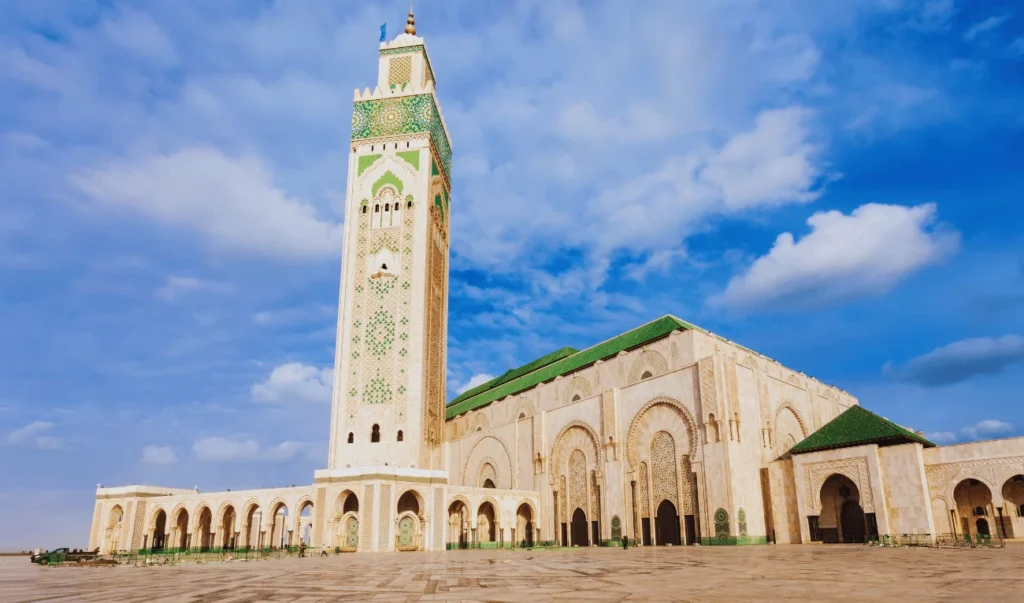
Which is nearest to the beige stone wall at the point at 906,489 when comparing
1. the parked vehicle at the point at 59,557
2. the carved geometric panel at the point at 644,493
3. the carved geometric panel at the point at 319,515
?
the carved geometric panel at the point at 644,493

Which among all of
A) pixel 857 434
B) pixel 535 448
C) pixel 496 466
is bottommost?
pixel 496 466

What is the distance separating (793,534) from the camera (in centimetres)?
2133

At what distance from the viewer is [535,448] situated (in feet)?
98.3

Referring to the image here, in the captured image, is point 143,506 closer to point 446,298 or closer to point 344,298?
point 344,298

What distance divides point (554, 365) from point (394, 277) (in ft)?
28.5

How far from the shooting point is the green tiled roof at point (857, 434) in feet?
65.5

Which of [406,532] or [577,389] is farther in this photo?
[577,389]

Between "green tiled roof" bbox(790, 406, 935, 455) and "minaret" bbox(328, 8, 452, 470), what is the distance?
1532 cm

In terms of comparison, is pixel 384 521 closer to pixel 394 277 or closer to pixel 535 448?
pixel 535 448

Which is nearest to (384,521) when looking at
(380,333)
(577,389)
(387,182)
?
(380,333)

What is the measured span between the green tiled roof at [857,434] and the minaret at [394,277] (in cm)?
1532

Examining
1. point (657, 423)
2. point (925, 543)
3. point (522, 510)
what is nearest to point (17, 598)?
point (925, 543)

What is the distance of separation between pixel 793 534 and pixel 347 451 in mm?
17371

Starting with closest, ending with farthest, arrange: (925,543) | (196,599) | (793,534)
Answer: (196,599)
(925,543)
(793,534)
